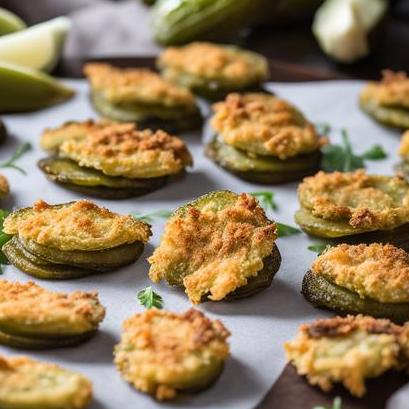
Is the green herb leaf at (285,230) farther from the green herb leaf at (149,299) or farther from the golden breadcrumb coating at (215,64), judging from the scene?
the golden breadcrumb coating at (215,64)

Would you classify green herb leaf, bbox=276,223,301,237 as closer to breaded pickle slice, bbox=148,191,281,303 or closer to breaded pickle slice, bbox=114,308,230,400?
breaded pickle slice, bbox=148,191,281,303

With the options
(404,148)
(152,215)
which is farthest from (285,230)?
(404,148)

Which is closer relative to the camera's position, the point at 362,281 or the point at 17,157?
the point at 362,281

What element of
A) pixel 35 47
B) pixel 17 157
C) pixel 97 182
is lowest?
pixel 17 157

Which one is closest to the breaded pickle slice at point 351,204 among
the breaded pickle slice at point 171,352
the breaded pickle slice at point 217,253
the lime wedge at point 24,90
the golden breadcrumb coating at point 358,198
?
the golden breadcrumb coating at point 358,198

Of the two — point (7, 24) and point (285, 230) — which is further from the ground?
point (7, 24)

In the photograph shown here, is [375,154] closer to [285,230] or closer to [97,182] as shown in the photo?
[285,230]

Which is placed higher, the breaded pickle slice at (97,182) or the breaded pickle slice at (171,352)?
the breaded pickle slice at (171,352)
